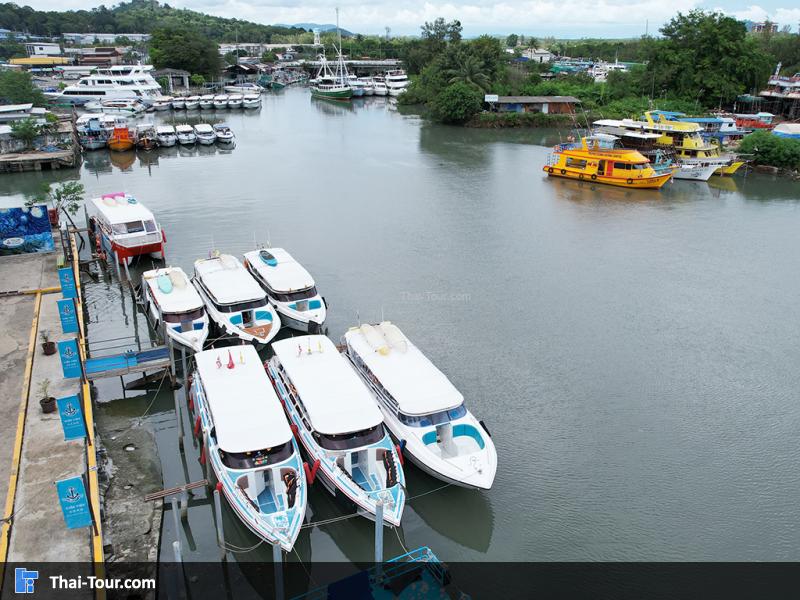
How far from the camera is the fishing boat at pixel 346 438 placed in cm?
1459

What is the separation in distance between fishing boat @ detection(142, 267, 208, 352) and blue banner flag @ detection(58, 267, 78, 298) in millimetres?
2574

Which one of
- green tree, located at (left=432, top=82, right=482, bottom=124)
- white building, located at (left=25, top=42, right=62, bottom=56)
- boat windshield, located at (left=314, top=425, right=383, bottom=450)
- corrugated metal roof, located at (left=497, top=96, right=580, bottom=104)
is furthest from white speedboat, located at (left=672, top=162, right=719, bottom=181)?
white building, located at (left=25, top=42, right=62, bottom=56)

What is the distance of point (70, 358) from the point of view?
56.6 feet

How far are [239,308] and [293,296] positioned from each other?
2080 millimetres

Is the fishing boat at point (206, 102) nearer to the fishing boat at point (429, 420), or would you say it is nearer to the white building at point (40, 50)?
the white building at point (40, 50)

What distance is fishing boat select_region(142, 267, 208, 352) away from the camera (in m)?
21.0

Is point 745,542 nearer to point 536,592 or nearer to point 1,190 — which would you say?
point 536,592

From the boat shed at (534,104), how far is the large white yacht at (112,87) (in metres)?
43.0

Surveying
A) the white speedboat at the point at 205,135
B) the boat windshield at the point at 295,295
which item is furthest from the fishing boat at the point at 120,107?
the boat windshield at the point at 295,295

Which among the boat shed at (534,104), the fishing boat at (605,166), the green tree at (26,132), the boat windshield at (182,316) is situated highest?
the boat shed at (534,104)

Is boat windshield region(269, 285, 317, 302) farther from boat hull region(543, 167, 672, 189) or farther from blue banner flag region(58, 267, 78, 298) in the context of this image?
boat hull region(543, 167, 672, 189)

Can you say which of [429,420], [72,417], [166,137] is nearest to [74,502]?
[72,417]

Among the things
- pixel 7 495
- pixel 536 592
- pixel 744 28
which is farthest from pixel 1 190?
pixel 744 28

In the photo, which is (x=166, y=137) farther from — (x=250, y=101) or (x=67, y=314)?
(x=67, y=314)
